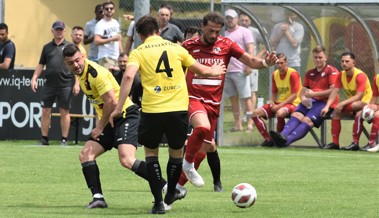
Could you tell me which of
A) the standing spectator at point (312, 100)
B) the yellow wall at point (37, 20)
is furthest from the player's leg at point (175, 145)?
the yellow wall at point (37, 20)

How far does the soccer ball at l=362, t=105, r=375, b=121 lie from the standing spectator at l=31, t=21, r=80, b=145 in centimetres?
560

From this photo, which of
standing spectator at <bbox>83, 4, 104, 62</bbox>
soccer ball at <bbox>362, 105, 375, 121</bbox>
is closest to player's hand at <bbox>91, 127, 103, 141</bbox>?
soccer ball at <bbox>362, 105, 375, 121</bbox>

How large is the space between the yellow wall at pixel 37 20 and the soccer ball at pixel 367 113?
→ 26.4 ft

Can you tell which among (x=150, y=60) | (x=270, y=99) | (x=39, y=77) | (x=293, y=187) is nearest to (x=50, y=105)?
(x=39, y=77)

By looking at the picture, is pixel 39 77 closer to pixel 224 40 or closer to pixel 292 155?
pixel 292 155

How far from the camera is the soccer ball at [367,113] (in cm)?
2114

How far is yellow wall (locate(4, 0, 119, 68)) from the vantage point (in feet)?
87.4

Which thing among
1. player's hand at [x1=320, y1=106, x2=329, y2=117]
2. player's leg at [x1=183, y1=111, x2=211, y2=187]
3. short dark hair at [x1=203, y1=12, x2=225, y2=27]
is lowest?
player's hand at [x1=320, y1=106, x2=329, y2=117]

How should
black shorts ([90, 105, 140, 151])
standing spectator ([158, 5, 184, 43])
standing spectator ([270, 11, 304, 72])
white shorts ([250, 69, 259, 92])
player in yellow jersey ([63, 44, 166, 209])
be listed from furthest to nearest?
white shorts ([250, 69, 259, 92]) < standing spectator ([270, 11, 304, 72]) < standing spectator ([158, 5, 184, 43]) < black shorts ([90, 105, 140, 151]) < player in yellow jersey ([63, 44, 166, 209])

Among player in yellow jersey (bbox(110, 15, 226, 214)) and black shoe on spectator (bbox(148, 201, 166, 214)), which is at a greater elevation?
player in yellow jersey (bbox(110, 15, 226, 214))

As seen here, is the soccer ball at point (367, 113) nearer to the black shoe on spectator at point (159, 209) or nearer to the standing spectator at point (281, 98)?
the standing spectator at point (281, 98)

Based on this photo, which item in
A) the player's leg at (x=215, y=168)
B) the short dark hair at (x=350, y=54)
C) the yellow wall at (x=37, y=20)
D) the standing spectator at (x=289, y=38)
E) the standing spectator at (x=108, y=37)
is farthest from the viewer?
the yellow wall at (x=37, y=20)

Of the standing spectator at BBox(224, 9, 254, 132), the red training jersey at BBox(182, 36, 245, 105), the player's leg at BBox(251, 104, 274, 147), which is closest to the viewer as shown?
the red training jersey at BBox(182, 36, 245, 105)

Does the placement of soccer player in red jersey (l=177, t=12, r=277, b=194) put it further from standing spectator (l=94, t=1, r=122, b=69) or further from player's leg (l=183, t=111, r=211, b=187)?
standing spectator (l=94, t=1, r=122, b=69)
